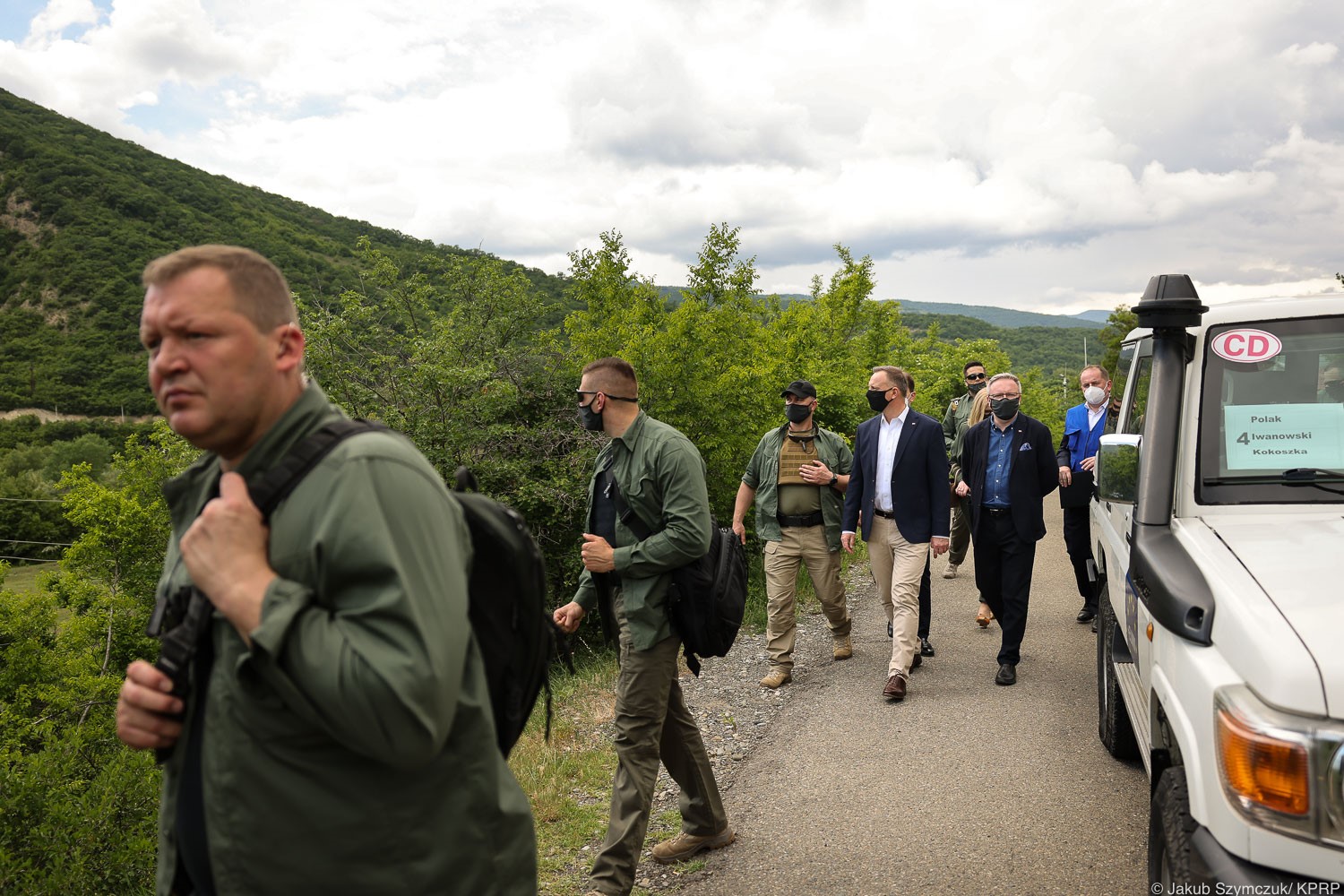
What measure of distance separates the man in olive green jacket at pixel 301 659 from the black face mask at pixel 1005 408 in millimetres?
6346

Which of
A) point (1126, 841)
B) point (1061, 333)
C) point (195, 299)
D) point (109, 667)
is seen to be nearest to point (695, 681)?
point (1126, 841)

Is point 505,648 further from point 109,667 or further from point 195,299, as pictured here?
point 109,667

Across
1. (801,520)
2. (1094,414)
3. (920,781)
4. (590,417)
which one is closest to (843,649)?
(801,520)

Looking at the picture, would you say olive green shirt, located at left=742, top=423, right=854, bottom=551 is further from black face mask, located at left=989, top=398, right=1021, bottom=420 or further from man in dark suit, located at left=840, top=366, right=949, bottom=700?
black face mask, located at left=989, top=398, right=1021, bottom=420

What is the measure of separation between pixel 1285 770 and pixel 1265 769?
0.04 m

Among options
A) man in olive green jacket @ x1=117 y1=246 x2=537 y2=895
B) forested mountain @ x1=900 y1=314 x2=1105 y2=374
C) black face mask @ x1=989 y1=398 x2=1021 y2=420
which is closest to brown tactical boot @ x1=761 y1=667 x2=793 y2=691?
black face mask @ x1=989 y1=398 x2=1021 y2=420

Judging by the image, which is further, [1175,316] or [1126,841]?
[1126,841]

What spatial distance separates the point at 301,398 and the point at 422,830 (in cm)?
79

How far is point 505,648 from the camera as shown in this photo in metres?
1.90

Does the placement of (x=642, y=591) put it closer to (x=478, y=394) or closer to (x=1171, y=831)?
(x=1171, y=831)

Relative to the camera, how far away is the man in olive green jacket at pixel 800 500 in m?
7.57

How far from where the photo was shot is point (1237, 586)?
8.82 feet

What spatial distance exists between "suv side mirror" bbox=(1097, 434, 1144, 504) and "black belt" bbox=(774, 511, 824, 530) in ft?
9.64

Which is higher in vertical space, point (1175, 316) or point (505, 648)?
point (1175, 316)
